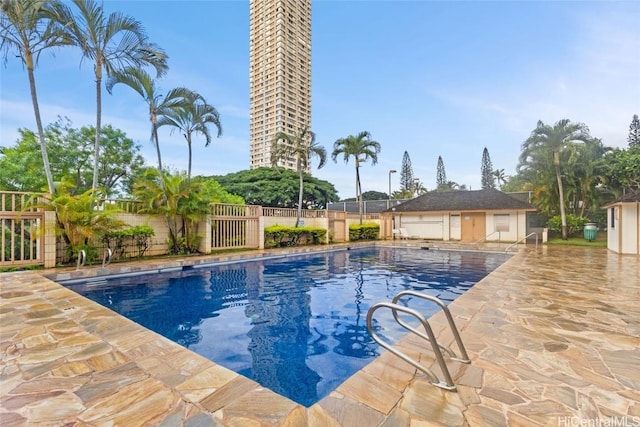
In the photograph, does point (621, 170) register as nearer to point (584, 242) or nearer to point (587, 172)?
point (587, 172)

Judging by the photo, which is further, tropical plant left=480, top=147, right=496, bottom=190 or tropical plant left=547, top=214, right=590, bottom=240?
tropical plant left=480, top=147, right=496, bottom=190

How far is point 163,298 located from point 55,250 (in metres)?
4.96

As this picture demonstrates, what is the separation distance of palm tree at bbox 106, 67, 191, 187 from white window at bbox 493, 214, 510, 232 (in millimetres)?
19934

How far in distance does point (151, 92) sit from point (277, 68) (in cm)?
6479

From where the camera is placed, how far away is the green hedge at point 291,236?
48.4 feet

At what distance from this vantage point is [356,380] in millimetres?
2521

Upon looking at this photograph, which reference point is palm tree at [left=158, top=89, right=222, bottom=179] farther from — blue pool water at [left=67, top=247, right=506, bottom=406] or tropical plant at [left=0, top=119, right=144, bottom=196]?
blue pool water at [left=67, top=247, right=506, bottom=406]

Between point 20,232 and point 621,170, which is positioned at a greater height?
point 621,170

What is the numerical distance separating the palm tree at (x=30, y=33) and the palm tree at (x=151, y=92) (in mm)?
1669

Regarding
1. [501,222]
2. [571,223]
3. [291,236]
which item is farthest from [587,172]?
[291,236]

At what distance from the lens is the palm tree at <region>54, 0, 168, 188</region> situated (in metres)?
8.27

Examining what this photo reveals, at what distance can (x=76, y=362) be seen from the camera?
282 centimetres

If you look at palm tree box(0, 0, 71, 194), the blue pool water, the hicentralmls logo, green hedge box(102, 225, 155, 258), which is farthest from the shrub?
palm tree box(0, 0, 71, 194)

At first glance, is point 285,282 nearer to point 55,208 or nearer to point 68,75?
point 55,208
